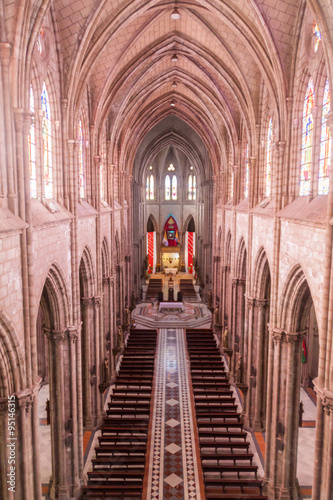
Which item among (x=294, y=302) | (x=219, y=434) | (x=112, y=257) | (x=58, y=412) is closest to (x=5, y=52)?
(x=58, y=412)

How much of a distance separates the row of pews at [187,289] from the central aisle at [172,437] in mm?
14654

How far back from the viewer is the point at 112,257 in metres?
23.3

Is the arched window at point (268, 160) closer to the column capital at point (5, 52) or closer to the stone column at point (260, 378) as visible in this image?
the stone column at point (260, 378)

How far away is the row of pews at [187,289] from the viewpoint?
41.2m

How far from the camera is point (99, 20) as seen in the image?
1362cm

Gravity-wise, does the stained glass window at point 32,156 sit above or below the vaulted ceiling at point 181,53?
below

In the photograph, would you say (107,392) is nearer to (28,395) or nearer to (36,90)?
(28,395)

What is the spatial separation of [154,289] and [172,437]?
25.5 meters

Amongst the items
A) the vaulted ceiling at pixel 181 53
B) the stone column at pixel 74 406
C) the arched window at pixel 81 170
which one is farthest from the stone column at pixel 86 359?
the vaulted ceiling at pixel 181 53

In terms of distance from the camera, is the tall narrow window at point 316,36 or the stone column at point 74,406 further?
the stone column at point 74,406

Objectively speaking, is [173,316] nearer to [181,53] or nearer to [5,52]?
[181,53]

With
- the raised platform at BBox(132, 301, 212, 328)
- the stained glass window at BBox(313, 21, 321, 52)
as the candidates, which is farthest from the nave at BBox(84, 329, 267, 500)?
the stained glass window at BBox(313, 21, 321, 52)

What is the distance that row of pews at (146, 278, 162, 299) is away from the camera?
134 ft

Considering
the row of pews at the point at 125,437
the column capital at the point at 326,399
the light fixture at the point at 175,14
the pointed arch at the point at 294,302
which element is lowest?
the row of pews at the point at 125,437
